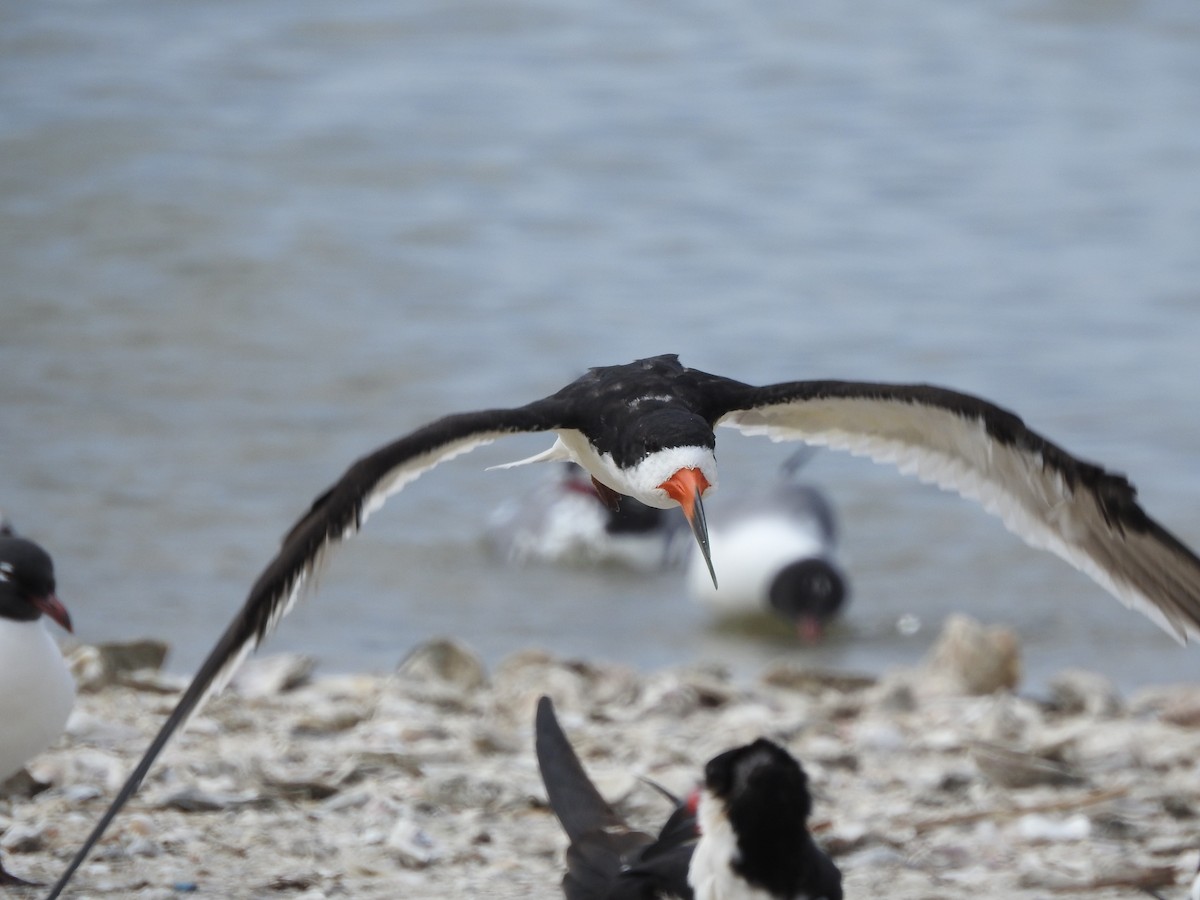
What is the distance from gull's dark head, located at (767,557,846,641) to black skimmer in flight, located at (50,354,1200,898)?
3.76m

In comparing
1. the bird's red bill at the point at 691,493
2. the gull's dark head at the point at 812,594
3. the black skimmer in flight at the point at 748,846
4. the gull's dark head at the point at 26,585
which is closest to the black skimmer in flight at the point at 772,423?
the bird's red bill at the point at 691,493

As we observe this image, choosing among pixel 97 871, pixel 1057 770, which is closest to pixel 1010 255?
pixel 1057 770

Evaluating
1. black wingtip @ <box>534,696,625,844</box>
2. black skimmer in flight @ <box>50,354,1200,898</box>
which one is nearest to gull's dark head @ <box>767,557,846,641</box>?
black skimmer in flight @ <box>50,354,1200,898</box>

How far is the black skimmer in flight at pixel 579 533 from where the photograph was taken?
947cm

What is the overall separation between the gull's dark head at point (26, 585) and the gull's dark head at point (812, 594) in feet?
15.8

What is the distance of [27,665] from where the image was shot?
4406mm

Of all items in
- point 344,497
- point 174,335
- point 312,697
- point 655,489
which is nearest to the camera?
point 344,497

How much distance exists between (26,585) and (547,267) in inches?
328

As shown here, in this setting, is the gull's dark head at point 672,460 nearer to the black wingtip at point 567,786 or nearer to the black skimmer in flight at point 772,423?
the black skimmer in flight at point 772,423

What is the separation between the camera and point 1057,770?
539cm

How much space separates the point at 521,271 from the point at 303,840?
8.42 metres

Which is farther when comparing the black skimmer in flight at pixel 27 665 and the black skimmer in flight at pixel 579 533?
the black skimmer in flight at pixel 579 533

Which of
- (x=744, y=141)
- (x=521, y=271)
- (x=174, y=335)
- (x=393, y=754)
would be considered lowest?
(x=393, y=754)

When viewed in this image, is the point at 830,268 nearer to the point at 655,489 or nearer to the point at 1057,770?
the point at 1057,770
